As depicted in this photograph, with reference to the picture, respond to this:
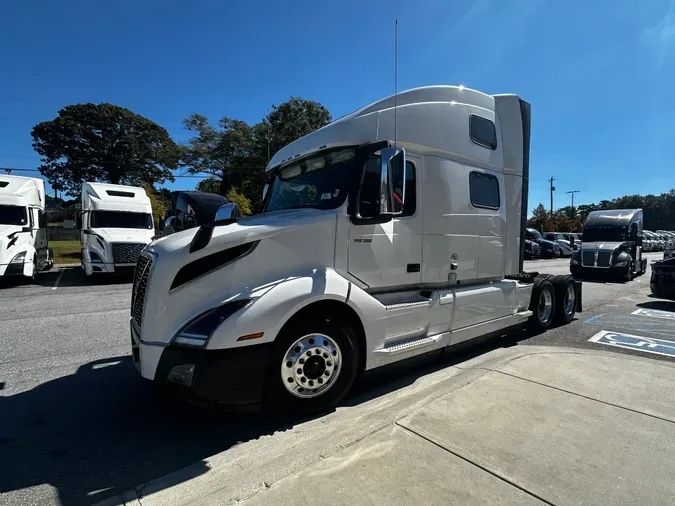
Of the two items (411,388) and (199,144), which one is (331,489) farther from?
(199,144)

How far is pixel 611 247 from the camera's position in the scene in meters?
15.2

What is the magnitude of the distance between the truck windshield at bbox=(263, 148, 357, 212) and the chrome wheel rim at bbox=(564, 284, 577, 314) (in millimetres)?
5457

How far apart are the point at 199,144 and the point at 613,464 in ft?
141

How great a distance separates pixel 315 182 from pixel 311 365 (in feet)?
6.25

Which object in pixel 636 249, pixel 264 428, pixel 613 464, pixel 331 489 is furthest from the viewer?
pixel 636 249

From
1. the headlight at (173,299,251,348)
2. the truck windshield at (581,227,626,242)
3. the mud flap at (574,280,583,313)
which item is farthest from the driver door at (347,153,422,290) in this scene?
the truck windshield at (581,227,626,242)

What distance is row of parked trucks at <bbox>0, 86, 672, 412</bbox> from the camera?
2.98 m

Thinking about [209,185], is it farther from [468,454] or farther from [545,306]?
[468,454]

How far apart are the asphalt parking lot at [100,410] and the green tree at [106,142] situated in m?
47.9

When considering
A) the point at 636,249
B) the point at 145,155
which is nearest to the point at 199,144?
the point at 145,155

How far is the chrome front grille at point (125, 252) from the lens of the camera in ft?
42.3

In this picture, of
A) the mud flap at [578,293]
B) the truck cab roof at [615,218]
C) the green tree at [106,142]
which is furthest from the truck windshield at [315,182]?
the green tree at [106,142]

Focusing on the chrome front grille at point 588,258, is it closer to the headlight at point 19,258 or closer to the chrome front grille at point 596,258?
the chrome front grille at point 596,258

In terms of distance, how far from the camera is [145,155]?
1989 inches
